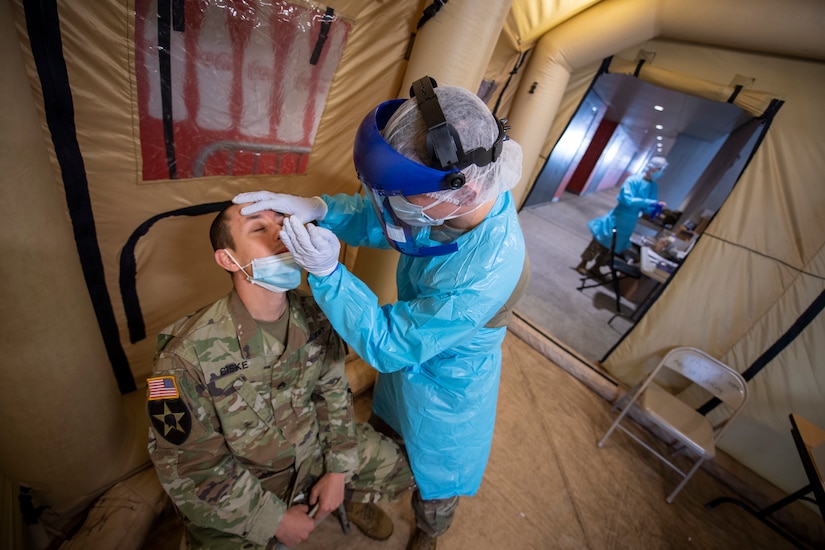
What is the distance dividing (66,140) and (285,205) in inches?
29.4

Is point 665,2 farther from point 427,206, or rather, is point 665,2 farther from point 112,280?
point 112,280

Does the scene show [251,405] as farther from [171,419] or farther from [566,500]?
[566,500]

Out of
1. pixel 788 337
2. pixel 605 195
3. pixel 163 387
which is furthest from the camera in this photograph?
pixel 605 195

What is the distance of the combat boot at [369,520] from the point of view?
1858mm

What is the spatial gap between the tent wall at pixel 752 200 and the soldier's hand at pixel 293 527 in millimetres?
3328

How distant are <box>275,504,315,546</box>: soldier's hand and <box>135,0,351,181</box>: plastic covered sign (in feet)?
5.07

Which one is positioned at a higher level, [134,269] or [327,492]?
[134,269]

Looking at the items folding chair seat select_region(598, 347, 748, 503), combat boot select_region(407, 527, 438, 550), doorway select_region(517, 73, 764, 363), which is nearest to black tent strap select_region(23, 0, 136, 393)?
combat boot select_region(407, 527, 438, 550)

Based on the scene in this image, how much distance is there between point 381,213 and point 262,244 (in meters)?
0.45

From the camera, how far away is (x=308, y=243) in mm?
984

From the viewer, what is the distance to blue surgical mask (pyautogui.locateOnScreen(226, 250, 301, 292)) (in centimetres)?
115

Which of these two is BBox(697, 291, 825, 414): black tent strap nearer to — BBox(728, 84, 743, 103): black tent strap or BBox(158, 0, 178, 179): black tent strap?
BBox(728, 84, 743, 103): black tent strap

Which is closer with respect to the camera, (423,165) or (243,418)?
(423,165)

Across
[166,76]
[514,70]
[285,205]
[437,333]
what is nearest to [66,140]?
[166,76]
